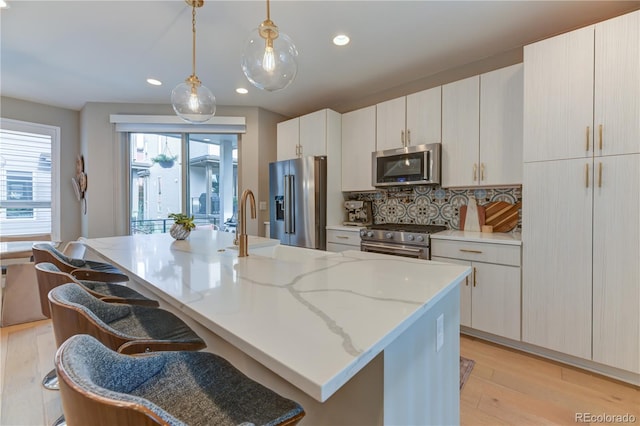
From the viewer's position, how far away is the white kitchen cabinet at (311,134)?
3480mm

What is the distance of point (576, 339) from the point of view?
1955mm

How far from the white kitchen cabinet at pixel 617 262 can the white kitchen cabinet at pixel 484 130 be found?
60cm

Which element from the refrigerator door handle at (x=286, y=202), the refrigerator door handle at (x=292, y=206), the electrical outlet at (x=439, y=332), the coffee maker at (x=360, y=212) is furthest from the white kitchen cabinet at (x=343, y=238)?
the electrical outlet at (x=439, y=332)

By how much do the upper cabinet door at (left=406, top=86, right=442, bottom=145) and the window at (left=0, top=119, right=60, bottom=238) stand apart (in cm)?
516

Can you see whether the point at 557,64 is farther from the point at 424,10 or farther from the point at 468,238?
the point at 468,238

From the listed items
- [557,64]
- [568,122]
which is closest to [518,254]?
[568,122]

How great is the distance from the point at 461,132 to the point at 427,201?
2.71ft

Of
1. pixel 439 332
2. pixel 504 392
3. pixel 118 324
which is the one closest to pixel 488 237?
pixel 504 392

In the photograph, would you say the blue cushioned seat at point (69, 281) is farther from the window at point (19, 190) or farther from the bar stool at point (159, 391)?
the window at point (19, 190)

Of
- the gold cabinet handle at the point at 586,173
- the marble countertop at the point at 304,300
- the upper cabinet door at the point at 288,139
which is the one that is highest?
the upper cabinet door at the point at 288,139

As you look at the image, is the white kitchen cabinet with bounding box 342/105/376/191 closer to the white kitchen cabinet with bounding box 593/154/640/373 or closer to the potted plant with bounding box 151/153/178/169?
the white kitchen cabinet with bounding box 593/154/640/373

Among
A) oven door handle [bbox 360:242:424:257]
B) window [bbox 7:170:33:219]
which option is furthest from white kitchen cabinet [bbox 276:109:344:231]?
window [bbox 7:170:33:219]

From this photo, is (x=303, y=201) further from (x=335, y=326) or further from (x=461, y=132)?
(x=335, y=326)

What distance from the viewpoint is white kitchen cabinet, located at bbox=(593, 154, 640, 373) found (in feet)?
5.80
